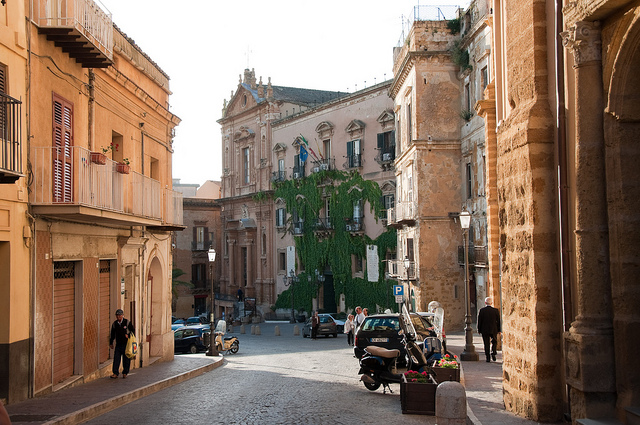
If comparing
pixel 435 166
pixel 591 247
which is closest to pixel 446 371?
pixel 591 247

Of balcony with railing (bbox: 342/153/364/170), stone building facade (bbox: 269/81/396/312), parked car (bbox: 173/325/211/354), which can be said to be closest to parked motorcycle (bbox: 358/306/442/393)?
parked car (bbox: 173/325/211/354)

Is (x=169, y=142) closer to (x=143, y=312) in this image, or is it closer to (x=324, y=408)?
(x=143, y=312)

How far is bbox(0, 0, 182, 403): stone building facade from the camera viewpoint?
12.6 meters

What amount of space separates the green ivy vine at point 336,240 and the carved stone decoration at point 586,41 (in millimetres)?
32927

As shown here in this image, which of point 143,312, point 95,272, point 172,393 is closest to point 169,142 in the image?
point 143,312

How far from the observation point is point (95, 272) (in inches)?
651

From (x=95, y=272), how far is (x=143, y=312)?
165 inches

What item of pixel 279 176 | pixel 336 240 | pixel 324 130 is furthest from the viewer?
pixel 279 176

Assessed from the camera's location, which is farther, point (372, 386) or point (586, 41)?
point (372, 386)

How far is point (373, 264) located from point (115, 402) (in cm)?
2993

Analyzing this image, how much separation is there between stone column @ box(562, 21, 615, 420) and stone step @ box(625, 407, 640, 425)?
0.32m

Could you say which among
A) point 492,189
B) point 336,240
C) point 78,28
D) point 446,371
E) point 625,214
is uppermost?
point 78,28

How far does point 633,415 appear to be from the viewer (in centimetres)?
769

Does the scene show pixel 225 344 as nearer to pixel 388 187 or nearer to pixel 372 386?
pixel 372 386
